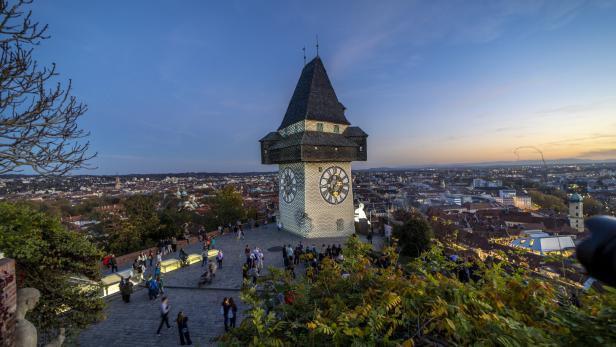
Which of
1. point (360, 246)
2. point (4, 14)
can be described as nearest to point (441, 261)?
point (360, 246)

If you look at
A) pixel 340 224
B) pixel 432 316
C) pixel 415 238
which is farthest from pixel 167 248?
pixel 432 316

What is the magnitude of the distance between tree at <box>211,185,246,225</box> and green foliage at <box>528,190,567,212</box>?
62.1m

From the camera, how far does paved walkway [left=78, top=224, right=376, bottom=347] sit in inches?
297

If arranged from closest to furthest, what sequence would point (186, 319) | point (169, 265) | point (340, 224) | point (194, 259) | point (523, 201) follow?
point (186, 319)
point (169, 265)
point (194, 259)
point (340, 224)
point (523, 201)

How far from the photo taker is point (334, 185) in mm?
18703

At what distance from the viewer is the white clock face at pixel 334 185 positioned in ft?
60.6

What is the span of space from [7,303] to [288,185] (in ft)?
55.2

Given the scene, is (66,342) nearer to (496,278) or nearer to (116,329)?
(116,329)

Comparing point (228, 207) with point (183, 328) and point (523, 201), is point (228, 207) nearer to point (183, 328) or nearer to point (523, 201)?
point (183, 328)

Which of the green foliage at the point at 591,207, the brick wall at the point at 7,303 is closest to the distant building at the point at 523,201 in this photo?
the green foliage at the point at 591,207

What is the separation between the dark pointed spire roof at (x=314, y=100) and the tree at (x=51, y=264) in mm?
14508

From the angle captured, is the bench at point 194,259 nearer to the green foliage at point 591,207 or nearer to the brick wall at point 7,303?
the brick wall at point 7,303

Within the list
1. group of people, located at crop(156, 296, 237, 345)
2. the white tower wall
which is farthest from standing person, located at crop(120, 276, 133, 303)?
the white tower wall

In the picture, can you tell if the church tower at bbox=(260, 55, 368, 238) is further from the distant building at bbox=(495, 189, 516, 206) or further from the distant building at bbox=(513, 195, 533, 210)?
the distant building at bbox=(513, 195, 533, 210)
